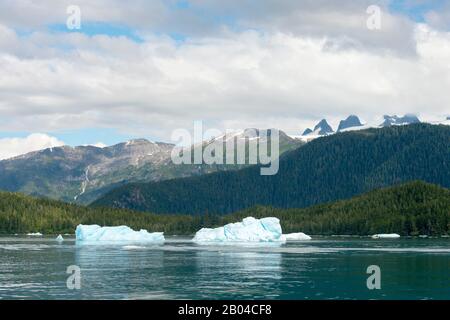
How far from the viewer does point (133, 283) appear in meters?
76.9

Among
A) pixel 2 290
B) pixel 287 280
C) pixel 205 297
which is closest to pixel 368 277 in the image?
pixel 287 280

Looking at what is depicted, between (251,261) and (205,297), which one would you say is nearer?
(205,297)

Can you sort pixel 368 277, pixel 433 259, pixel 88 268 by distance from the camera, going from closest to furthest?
pixel 368 277, pixel 88 268, pixel 433 259

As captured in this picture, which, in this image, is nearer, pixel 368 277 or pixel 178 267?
pixel 368 277

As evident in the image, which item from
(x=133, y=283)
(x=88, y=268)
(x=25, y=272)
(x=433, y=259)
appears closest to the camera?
(x=133, y=283)

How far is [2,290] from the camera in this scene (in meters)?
69.9

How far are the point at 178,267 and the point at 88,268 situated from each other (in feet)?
44.3
